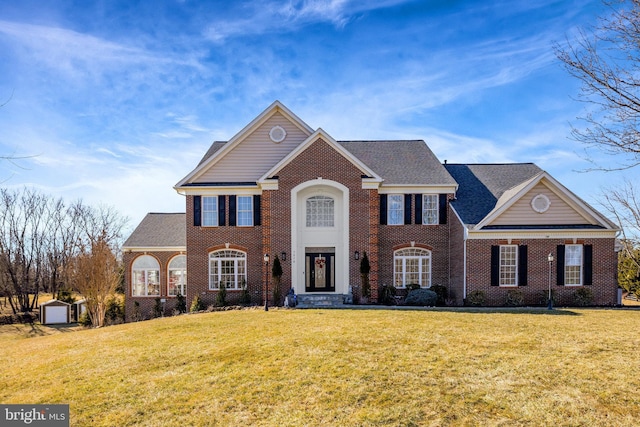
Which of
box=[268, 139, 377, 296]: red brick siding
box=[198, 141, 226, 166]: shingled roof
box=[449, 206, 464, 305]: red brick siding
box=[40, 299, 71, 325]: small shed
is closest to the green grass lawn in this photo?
box=[449, 206, 464, 305]: red brick siding

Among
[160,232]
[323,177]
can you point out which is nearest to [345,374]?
[323,177]

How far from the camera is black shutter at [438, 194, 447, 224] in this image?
19906 mm

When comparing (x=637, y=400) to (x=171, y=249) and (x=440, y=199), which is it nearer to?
(x=440, y=199)

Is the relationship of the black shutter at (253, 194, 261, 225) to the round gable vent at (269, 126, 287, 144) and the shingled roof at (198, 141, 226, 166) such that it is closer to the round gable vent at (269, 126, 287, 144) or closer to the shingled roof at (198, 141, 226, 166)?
the round gable vent at (269, 126, 287, 144)

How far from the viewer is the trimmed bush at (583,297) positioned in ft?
58.0

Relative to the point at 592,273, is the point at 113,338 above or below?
below

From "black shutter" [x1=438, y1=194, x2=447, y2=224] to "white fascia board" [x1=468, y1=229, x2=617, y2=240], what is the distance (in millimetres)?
2255

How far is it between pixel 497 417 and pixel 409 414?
141 centimetres

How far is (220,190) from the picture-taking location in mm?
19609

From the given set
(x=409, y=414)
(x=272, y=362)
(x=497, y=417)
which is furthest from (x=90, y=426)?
(x=497, y=417)

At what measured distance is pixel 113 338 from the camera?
41.1 feet

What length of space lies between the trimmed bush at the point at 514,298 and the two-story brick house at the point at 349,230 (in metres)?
0.34

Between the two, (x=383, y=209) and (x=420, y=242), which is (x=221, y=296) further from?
(x=420, y=242)

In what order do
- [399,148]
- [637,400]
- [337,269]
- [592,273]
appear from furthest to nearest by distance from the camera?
[399,148], [337,269], [592,273], [637,400]
